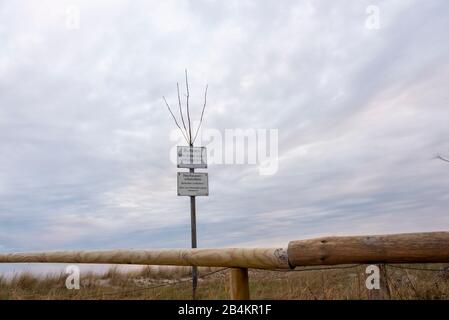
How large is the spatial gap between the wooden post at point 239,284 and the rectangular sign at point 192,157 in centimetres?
654

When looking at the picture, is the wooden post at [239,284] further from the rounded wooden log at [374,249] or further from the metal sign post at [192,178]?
the metal sign post at [192,178]

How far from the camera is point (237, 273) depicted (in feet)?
11.5

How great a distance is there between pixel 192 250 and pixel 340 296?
218cm

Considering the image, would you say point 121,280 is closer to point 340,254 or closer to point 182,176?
point 182,176

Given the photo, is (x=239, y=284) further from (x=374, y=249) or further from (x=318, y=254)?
(x=374, y=249)

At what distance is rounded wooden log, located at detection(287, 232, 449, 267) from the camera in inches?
104

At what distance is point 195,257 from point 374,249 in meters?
1.48

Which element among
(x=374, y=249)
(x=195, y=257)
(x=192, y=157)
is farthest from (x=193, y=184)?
(x=374, y=249)

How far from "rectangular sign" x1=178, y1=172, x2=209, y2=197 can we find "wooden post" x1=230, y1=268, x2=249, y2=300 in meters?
6.35

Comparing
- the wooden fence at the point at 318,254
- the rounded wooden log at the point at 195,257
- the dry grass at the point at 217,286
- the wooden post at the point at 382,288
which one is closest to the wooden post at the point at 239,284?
the wooden fence at the point at 318,254

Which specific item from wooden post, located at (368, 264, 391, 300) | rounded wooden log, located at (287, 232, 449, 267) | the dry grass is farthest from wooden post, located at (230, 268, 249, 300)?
wooden post, located at (368, 264, 391, 300)

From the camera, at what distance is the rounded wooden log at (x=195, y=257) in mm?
3135

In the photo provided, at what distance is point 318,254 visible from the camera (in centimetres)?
291
